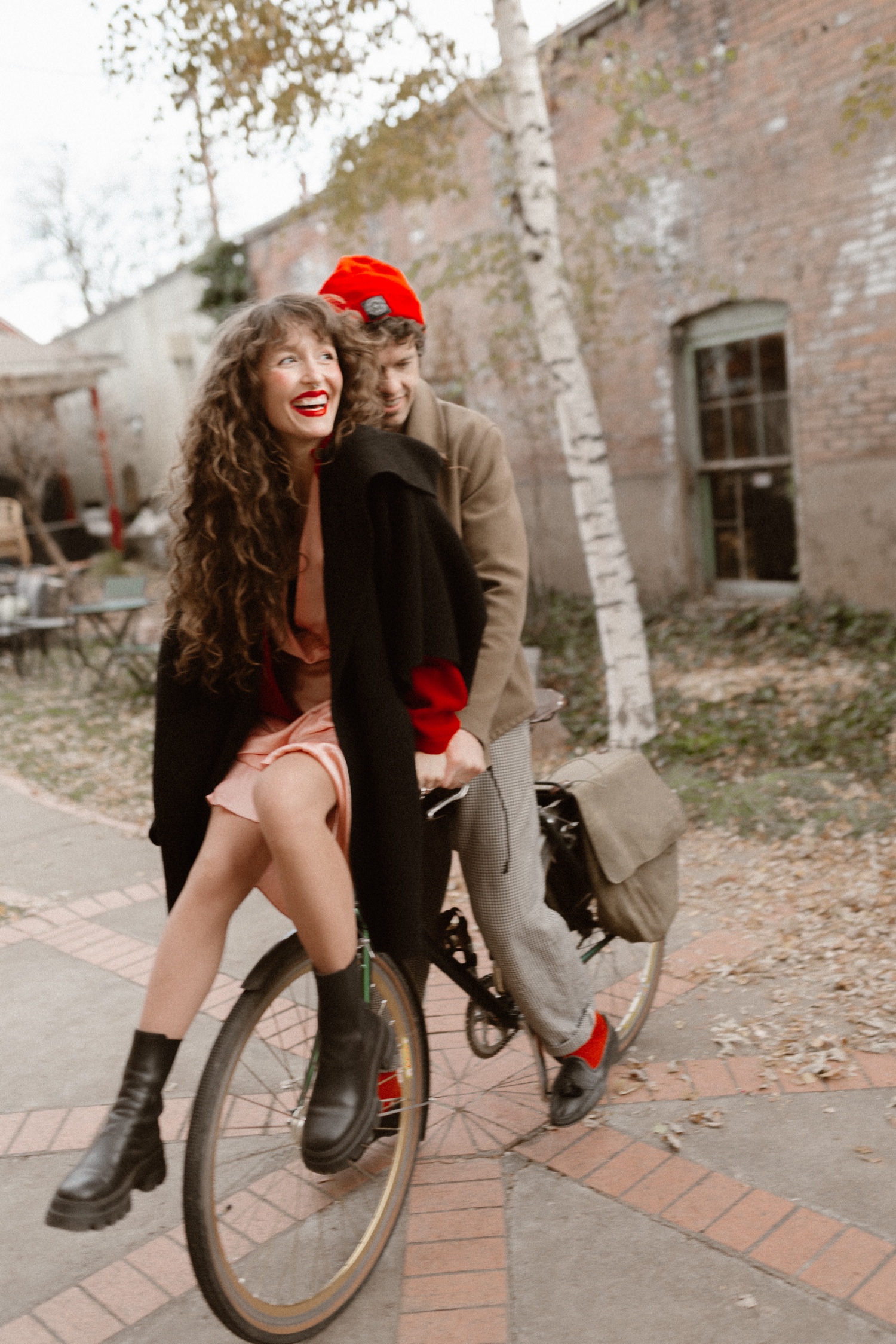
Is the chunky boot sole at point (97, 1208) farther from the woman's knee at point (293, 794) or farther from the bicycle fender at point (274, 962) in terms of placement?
the woman's knee at point (293, 794)

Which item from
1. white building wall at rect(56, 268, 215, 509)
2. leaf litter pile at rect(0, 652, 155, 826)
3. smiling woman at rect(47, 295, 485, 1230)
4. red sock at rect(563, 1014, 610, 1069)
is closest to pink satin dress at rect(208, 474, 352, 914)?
smiling woman at rect(47, 295, 485, 1230)

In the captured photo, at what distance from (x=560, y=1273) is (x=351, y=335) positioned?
1976 mm

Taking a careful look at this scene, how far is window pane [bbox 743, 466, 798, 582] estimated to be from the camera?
32.6 feet

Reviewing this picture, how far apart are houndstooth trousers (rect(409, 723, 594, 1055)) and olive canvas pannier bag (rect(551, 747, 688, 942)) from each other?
0.23 m

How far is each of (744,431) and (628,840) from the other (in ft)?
25.9

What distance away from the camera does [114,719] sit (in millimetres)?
9477

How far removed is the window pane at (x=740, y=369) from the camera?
9922 mm

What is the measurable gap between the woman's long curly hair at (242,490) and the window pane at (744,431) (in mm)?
8366

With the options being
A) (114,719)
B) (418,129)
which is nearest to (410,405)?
(418,129)

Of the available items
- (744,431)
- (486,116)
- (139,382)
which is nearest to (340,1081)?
(486,116)

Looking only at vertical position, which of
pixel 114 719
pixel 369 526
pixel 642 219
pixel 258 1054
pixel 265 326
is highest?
pixel 642 219

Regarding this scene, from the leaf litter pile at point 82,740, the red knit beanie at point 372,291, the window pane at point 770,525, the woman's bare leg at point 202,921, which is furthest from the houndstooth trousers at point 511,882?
the window pane at point 770,525

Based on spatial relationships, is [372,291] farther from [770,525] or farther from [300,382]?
[770,525]

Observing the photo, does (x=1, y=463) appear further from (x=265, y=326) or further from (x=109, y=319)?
(x=265, y=326)
